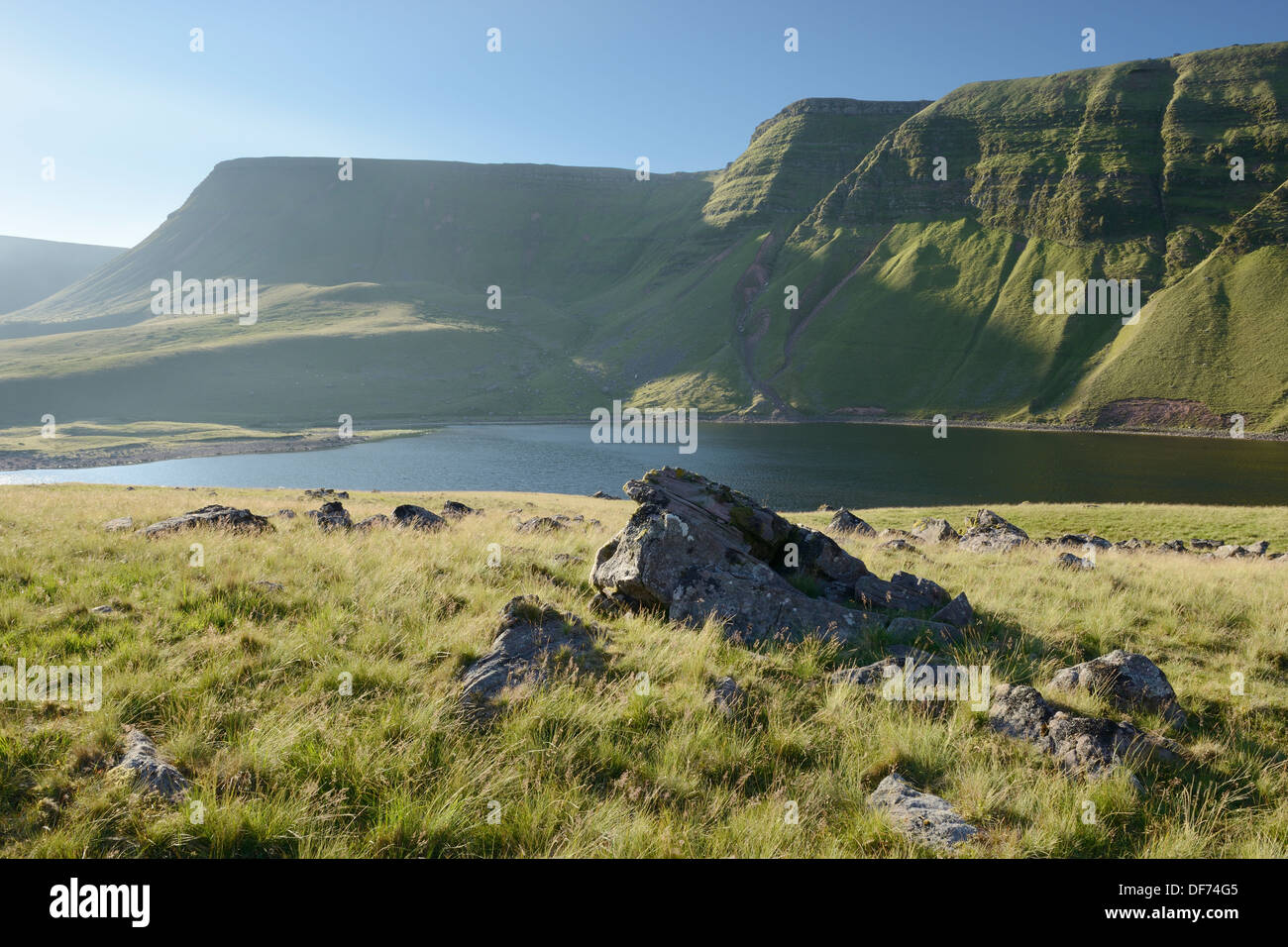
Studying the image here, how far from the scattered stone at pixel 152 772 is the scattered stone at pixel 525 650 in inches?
81.0

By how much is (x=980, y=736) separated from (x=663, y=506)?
5.22 metres

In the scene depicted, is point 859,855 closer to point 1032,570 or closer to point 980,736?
point 980,736

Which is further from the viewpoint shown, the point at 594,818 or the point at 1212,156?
the point at 1212,156

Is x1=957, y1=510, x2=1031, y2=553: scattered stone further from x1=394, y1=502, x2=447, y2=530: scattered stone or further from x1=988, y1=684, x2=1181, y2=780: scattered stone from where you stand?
x1=394, y1=502, x2=447, y2=530: scattered stone

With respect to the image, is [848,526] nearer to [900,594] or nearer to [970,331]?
[900,594]

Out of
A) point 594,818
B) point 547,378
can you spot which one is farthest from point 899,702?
point 547,378

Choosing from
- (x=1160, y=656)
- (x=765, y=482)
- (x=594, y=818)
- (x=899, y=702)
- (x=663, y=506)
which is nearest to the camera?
(x=594, y=818)

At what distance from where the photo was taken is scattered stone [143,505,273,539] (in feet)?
35.9

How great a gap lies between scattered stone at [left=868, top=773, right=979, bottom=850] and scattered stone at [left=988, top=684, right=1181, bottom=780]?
1.64 metres

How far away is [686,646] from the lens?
269 inches
